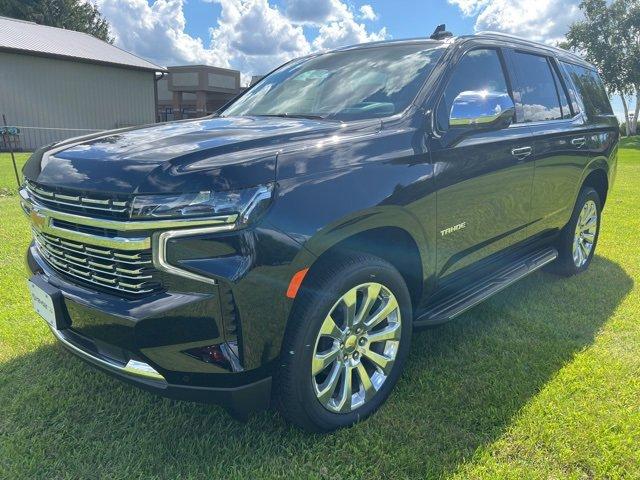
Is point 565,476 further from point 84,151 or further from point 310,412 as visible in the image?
point 84,151

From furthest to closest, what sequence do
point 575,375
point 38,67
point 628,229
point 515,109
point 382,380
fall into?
point 38,67, point 628,229, point 515,109, point 575,375, point 382,380

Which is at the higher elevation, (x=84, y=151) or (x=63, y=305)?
(x=84, y=151)

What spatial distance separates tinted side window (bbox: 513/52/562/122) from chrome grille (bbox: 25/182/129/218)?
286cm

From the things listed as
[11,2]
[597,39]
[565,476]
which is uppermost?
[11,2]

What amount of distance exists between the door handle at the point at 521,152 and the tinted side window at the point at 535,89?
0.23 metres

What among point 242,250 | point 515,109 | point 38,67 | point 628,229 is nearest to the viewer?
point 242,250

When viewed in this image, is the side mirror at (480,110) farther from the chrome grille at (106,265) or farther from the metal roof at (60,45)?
the metal roof at (60,45)

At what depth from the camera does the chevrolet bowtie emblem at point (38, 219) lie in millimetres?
2486

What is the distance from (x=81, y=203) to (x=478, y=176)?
2.20m

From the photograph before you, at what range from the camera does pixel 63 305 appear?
7.78 ft

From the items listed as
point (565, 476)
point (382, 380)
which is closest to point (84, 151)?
point (382, 380)

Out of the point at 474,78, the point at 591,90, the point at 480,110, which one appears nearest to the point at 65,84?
the point at 591,90

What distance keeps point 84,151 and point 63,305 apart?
0.70 metres

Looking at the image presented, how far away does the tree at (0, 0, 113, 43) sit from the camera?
39938mm
